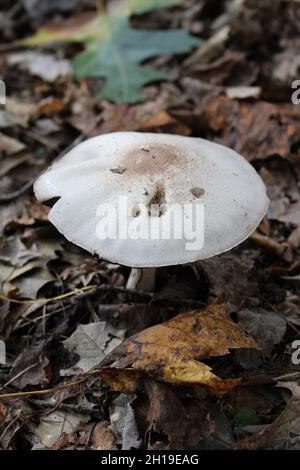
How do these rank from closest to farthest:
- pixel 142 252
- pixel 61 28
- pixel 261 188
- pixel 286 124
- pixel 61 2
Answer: pixel 142 252 < pixel 261 188 < pixel 286 124 < pixel 61 28 < pixel 61 2

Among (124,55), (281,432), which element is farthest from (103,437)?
(124,55)

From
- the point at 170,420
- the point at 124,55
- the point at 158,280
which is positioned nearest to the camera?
the point at 170,420

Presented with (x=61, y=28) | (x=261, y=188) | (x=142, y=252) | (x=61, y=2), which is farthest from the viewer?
(x=61, y=2)

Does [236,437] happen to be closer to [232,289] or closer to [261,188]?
[232,289]

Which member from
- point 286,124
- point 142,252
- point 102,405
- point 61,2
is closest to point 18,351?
point 102,405

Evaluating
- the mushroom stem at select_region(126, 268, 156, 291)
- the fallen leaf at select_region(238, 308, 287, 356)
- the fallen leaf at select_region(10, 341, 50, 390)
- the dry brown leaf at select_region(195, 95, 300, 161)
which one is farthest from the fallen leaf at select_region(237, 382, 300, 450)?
the dry brown leaf at select_region(195, 95, 300, 161)

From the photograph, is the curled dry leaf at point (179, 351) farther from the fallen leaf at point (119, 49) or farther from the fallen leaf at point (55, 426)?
the fallen leaf at point (119, 49)

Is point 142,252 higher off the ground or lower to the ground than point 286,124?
higher

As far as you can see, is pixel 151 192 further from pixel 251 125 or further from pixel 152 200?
pixel 251 125
